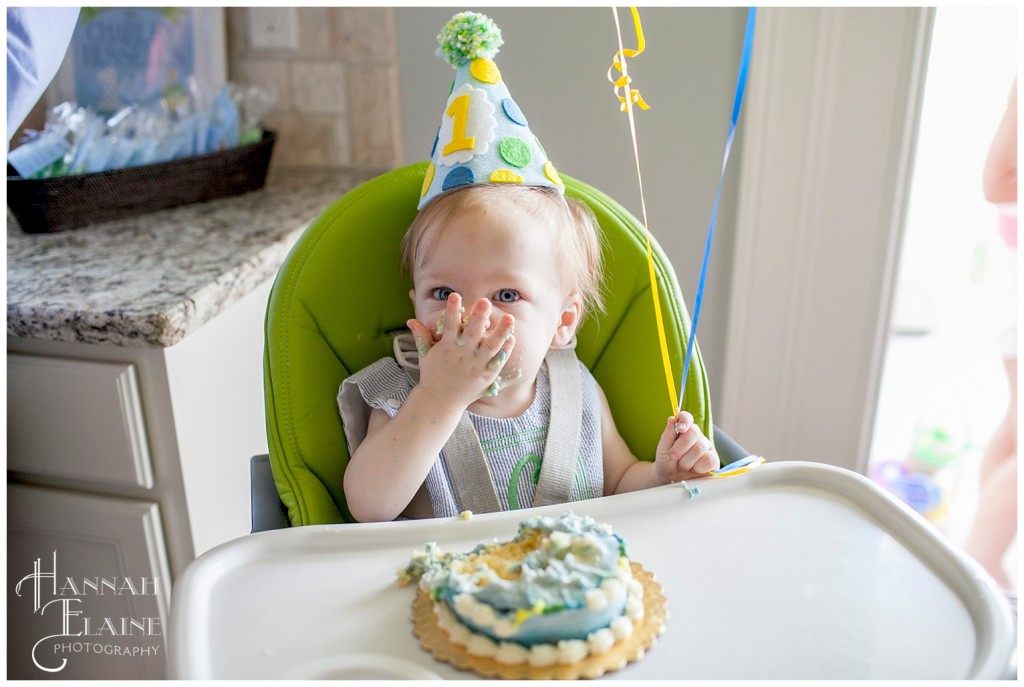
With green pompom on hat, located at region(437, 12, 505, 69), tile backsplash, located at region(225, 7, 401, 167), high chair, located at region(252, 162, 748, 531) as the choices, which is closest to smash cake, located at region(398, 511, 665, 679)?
high chair, located at region(252, 162, 748, 531)

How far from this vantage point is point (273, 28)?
5.55 feet

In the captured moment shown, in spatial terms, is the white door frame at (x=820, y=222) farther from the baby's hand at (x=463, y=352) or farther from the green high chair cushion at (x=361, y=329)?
the baby's hand at (x=463, y=352)

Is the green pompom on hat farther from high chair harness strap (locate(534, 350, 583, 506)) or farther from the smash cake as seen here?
the smash cake

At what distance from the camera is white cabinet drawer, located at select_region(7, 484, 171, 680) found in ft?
4.18

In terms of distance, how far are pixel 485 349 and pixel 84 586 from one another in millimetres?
870

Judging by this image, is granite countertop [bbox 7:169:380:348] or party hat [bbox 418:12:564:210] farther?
granite countertop [bbox 7:169:380:348]

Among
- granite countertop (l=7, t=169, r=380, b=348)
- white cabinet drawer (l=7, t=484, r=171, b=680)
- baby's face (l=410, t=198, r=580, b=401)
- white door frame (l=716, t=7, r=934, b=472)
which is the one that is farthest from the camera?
white door frame (l=716, t=7, r=934, b=472)

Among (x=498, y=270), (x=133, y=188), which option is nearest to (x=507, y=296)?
(x=498, y=270)

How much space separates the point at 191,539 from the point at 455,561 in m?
0.68

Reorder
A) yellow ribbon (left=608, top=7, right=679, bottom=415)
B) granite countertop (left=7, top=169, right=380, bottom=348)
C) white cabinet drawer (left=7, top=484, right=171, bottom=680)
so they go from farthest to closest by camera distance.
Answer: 1. white cabinet drawer (left=7, top=484, right=171, bottom=680)
2. granite countertop (left=7, top=169, right=380, bottom=348)
3. yellow ribbon (left=608, top=7, right=679, bottom=415)

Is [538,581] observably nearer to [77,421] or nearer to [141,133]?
[77,421]

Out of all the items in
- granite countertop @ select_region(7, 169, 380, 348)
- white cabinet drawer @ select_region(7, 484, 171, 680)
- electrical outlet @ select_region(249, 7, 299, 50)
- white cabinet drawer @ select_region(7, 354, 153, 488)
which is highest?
electrical outlet @ select_region(249, 7, 299, 50)

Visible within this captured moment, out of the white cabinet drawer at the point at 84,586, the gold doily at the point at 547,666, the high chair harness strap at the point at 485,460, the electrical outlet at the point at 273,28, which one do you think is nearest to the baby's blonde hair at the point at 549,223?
the high chair harness strap at the point at 485,460

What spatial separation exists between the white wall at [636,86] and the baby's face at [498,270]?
61 centimetres
